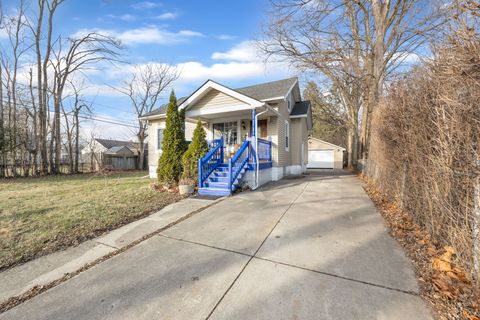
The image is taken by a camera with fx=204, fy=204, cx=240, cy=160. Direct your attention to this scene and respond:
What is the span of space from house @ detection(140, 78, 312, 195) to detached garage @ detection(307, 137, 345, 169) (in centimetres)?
1429

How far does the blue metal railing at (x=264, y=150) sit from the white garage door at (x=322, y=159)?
18801 mm

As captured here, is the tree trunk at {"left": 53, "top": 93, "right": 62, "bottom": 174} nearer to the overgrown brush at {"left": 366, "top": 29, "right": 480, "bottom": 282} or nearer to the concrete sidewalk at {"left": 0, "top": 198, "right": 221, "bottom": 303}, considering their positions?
the concrete sidewalk at {"left": 0, "top": 198, "right": 221, "bottom": 303}

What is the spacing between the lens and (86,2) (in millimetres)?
10820

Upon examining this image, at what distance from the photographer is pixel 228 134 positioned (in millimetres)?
11211

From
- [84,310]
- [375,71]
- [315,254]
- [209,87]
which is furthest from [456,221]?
[375,71]

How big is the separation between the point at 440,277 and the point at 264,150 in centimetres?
732

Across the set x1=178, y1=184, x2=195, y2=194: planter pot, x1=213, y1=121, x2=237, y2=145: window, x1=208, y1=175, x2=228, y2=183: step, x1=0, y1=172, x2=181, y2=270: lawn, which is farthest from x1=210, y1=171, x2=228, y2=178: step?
x1=213, y1=121, x2=237, y2=145: window

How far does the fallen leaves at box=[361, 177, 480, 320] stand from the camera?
191cm

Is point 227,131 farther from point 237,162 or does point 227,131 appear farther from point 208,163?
point 208,163

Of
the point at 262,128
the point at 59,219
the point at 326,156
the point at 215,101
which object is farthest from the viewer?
the point at 326,156

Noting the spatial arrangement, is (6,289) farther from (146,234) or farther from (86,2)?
(86,2)

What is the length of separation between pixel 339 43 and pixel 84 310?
50.0ft

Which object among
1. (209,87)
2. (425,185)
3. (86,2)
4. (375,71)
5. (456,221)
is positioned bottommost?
(456,221)

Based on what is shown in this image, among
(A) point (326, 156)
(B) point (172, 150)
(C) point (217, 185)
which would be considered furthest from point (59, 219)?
(A) point (326, 156)
